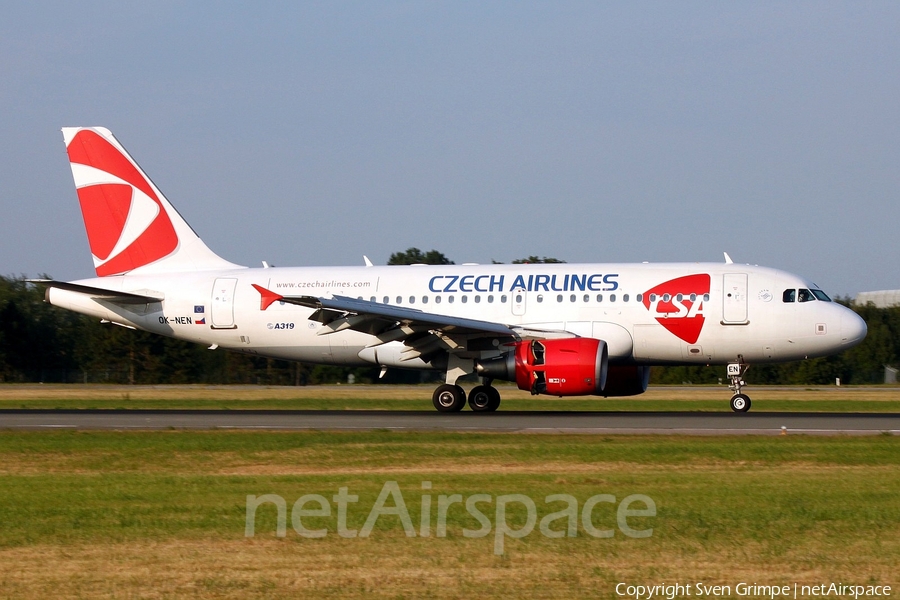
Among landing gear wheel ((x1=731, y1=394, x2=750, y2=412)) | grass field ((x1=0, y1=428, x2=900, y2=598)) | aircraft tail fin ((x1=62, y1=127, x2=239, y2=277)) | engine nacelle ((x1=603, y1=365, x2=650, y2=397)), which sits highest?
aircraft tail fin ((x1=62, y1=127, x2=239, y2=277))

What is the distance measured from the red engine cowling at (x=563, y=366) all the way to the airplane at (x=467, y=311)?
0.03 metres

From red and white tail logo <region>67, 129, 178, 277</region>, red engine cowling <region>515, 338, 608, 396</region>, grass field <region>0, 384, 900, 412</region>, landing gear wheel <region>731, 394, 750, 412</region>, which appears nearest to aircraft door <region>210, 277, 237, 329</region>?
red and white tail logo <region>67, 129, 178, 277</region>

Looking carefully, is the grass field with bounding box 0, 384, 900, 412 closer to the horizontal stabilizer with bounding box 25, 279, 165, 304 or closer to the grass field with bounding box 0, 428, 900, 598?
the horizontal stabilizer with bounding box 25, 279, 165, 304

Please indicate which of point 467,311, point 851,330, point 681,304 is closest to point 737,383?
point 681,304

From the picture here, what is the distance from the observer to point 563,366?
1005 inches

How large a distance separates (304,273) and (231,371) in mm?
46582

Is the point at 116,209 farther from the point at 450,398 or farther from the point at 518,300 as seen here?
the point at 518,300

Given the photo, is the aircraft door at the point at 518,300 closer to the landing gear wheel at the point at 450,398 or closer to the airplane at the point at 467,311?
the airplane at the point at 467,311

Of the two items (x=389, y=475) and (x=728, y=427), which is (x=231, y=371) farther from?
(x=389, y=475)

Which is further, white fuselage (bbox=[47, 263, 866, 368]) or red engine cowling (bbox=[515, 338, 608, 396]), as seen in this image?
white fuselage (bbox=[47, 263, 866, 368])

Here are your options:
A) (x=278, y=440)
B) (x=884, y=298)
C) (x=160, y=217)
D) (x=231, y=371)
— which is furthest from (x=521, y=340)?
(x=884, y=298)

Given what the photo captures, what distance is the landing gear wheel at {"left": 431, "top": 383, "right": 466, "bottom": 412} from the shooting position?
28.5m

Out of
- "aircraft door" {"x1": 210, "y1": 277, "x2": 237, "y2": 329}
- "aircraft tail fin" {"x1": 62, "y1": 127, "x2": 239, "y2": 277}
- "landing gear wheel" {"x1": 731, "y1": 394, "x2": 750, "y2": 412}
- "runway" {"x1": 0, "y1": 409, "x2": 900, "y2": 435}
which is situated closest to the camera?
"runway" {"x1": 0, "y1": 409, "x2": 900, "y2": 435}

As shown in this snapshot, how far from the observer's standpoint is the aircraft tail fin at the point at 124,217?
32750 mm
